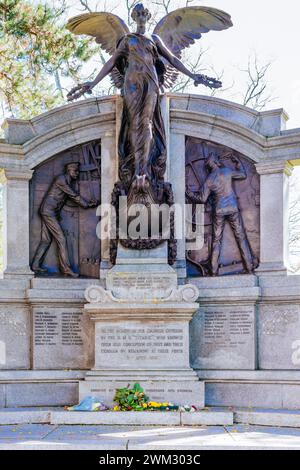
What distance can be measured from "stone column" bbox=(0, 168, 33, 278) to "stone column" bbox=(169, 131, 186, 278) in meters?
2.45

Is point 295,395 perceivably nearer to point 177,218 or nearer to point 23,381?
point 177,218

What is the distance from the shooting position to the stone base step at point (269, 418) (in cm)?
1193

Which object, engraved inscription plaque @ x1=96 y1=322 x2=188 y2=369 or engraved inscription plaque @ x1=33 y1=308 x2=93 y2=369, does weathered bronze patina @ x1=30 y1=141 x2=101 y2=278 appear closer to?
engraved inscription plaque @ x1=33 y1=308 x2=93 y2=369

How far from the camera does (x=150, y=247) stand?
13.7 meters

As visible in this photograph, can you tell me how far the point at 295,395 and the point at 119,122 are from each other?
541 cm

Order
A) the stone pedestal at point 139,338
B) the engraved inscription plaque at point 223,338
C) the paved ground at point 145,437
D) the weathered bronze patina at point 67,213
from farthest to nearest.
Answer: the weathered bronze patina at point 67,213 < the engraved inscription plaque at point 223,338 < the stone pedestal at point 139,338 < the paved ground at point 145,437

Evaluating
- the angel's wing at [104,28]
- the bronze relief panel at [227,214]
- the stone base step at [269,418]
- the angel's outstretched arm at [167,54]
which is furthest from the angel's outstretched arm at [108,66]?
the stone base step at [269,418]

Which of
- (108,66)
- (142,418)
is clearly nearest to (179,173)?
(108,66)

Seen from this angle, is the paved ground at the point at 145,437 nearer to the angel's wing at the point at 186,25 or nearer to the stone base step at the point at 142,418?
the stone base step at the point at 142,418

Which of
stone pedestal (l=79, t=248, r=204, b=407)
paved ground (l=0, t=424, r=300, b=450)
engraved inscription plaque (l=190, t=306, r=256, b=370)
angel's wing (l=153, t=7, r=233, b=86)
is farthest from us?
angel's wing (l=153, t=7, r=233, b=86)

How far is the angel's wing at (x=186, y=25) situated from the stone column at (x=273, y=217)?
254cm

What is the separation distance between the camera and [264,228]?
13.9 metres

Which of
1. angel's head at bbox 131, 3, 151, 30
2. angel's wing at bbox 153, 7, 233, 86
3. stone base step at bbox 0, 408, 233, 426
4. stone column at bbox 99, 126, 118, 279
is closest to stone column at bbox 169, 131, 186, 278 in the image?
stone column at bbox 99, 126, 118, 279

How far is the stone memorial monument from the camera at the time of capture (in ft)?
42.8
